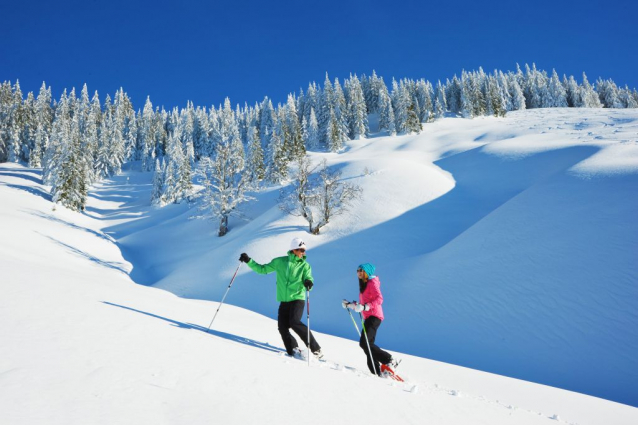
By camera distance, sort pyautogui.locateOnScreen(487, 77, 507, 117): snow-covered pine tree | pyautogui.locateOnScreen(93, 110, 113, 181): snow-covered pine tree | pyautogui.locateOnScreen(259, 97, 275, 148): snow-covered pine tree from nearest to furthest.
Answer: pyautogui.locateOnScreen(93, 110, 113, 181): snow-covered pine tree
pyautogui.locateOnScreen(487, 77, 507, 117): snow-covered pine tree
pyautogui.locateOnScreen(259, 97, 275, 148): snow-covered pine tree

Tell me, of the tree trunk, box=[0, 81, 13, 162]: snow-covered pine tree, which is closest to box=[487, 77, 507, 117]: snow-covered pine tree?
the tree trunk

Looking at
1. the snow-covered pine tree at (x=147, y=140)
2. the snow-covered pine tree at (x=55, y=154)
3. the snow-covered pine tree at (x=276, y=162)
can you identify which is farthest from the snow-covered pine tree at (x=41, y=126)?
the snow-covered pine tree at (x=276, y=162)

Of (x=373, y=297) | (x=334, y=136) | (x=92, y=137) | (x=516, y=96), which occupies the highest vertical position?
(x=516, y=96)

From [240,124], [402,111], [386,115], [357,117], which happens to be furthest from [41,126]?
[402,111]

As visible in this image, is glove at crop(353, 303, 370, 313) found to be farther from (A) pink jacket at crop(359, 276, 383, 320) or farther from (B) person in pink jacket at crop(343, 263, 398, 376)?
(A) pink jacket at crop(359, 276, 383, 320)

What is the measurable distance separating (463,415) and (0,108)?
112049mm

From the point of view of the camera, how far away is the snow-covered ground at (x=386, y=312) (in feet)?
10.8

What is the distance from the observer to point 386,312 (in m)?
14.2

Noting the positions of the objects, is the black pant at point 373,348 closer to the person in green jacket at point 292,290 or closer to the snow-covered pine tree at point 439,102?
the person in green jacket at point 292,290

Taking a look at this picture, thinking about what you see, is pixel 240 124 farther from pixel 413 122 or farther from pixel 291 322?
pixel 291 322

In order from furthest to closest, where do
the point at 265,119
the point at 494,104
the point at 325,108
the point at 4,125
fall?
1. the point at 265,119
2. the point at 325,108
3. the point at 494,104
4. the point at 4,125

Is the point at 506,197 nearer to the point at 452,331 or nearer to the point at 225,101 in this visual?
the point at 452,331

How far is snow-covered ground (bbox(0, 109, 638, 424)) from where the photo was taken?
10.8 feet

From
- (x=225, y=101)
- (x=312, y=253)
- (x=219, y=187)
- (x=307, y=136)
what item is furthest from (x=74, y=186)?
(x=225, y=101)
